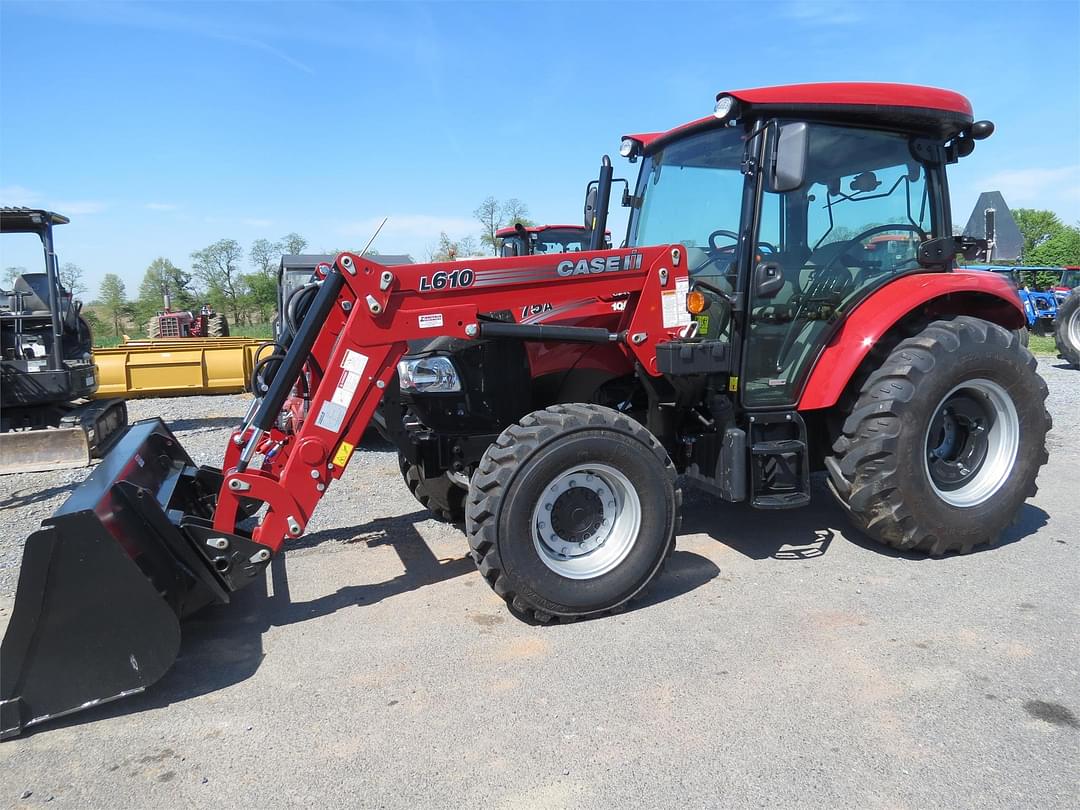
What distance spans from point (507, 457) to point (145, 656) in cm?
164

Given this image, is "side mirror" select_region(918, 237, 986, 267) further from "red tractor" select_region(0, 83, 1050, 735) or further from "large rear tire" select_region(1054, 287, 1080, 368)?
"large rear tire" select_region(1054, 287, 1080, 368)

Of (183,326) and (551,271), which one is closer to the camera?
(551,271)

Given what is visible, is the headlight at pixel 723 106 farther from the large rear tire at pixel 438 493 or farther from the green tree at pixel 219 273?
the green tree at pixel 219 273

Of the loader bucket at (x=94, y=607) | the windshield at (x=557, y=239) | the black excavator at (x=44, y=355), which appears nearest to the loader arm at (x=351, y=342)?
the loader bucket at (x=94, y=607)

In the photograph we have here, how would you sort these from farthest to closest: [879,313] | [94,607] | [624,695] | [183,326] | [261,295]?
1. [261,295]
2. [183,326]
3. [879,313]
4. [624,695]
5. [94,607]

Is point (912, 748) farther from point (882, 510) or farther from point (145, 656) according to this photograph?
point (145, 656)

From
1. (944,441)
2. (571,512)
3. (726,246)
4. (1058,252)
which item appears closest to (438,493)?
(571,512)

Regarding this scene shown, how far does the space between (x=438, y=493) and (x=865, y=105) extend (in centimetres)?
338

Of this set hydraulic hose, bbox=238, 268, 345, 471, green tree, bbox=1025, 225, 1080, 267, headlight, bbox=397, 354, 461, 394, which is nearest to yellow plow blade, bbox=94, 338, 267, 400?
headlight, bbox=397, 354, 461, 394

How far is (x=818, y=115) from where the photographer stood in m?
4.03

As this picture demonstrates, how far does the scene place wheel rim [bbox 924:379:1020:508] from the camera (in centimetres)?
441

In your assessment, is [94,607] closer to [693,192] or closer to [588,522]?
[588,522]

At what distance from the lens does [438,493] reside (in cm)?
489

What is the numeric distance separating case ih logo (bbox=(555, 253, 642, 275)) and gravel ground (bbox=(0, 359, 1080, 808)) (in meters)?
1.71
